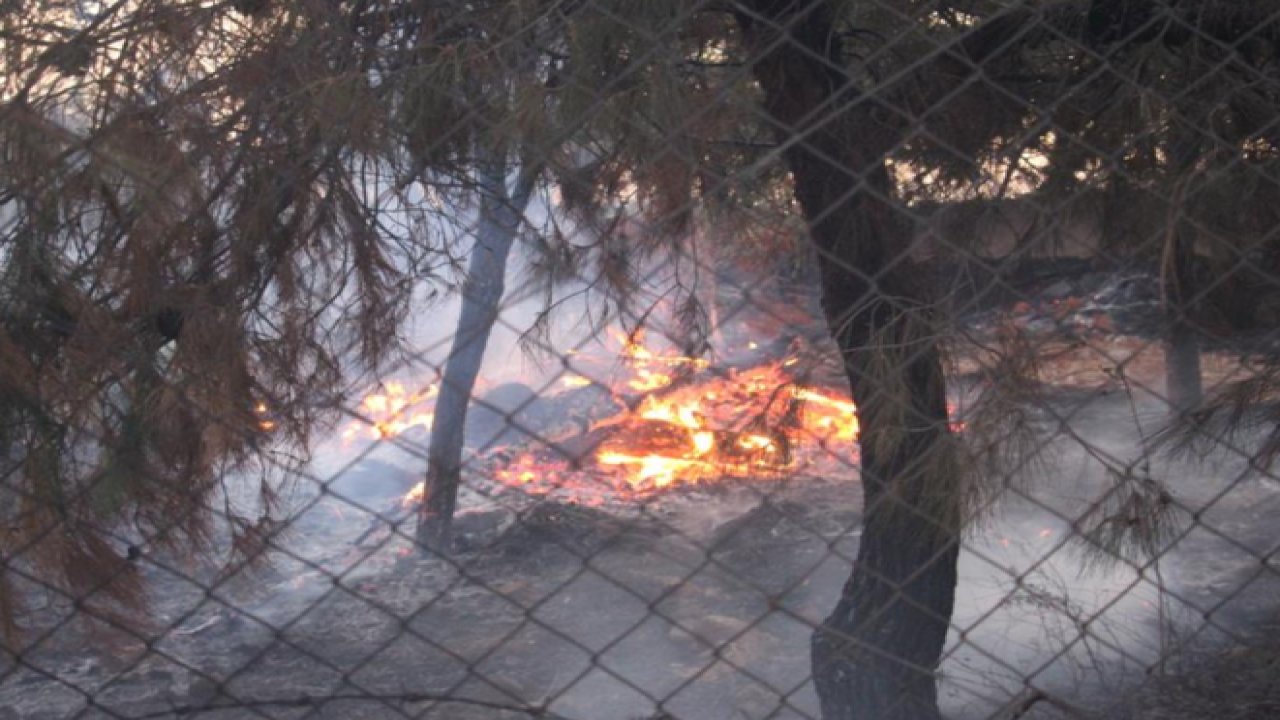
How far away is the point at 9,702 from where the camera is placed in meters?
4.89

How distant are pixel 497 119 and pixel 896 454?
772 millimetres

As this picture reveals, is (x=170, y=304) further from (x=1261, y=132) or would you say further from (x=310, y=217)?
(x=1261, y=132)

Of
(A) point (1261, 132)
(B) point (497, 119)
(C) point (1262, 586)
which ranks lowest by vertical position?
(B) point (497, 119)

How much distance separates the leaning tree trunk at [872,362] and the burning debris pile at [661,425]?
15cm

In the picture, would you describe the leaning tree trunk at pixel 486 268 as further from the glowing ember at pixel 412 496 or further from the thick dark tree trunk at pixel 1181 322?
the glowing ember at pixel 412 496

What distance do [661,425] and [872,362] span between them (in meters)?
5.45

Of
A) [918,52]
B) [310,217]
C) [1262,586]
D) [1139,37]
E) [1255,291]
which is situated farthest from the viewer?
[1262,586]

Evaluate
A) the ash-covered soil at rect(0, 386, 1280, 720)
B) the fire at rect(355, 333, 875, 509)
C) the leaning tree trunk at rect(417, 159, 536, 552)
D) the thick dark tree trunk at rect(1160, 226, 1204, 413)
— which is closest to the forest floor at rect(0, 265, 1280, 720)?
the ash-covered soil at rect(0, 386, 1280, 720)

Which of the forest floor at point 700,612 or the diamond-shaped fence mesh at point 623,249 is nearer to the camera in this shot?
the diamond-shaped fence mesh at point 623,249

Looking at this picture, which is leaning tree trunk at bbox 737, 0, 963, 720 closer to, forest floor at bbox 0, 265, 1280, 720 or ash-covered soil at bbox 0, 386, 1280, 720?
forest floor at bbox 0, 265, 1280, 720

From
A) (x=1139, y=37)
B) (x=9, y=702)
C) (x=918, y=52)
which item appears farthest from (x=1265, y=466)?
(x=9, y=702)

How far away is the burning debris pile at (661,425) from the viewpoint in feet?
7.14

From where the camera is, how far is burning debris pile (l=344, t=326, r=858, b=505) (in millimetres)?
2176

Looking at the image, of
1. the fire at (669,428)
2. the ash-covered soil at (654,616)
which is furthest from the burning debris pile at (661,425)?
the ash-covered soil at (654,616)
